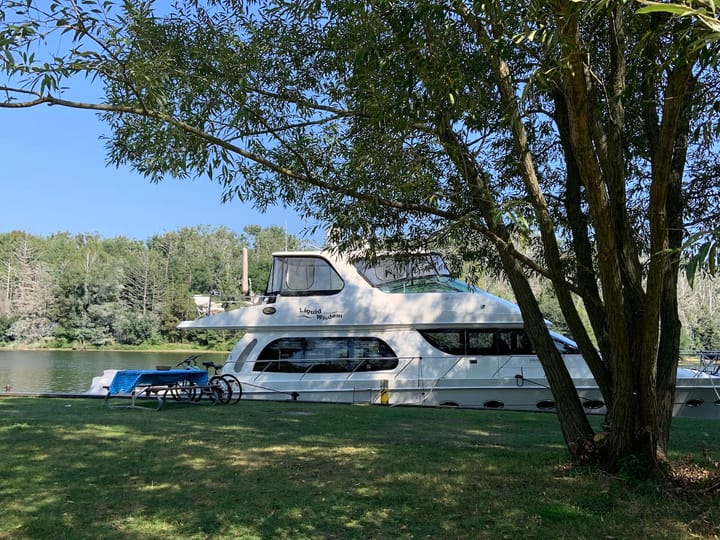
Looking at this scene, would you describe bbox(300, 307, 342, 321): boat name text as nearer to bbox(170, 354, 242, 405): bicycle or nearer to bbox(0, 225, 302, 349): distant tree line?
bbox(170, 354, 242, 405): bicycle

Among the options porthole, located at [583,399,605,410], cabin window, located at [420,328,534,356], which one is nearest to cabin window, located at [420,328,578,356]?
cabin window, located at [420,328,534,356]

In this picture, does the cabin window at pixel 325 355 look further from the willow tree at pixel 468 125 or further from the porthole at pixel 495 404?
the willow tree at pixel 468 125

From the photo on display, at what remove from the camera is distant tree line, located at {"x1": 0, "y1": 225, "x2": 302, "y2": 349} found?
6050 cm

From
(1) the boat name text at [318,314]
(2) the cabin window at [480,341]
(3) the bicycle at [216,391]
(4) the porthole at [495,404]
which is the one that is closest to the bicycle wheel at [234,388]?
(3) the bicycle at [216,391]

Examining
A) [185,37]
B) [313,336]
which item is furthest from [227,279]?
[185,37]

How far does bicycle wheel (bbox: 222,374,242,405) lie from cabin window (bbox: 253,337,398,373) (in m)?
0.58

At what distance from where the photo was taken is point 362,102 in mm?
5840

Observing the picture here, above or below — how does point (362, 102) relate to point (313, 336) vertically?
above

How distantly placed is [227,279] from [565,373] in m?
69.6

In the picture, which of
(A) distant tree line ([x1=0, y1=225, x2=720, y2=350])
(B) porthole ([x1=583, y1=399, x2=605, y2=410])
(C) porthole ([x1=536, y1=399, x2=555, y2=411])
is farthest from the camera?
(A) distant tree line ([x1=0, y1=225, x2=720, y2=350])

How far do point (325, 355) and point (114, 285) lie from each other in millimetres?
57734

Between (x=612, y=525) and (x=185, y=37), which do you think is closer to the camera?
(x=612, y=525)

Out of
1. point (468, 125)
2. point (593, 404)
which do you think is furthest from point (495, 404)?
point (468, 125)

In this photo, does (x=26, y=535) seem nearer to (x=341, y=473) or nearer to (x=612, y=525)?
(x=341, y=473)
